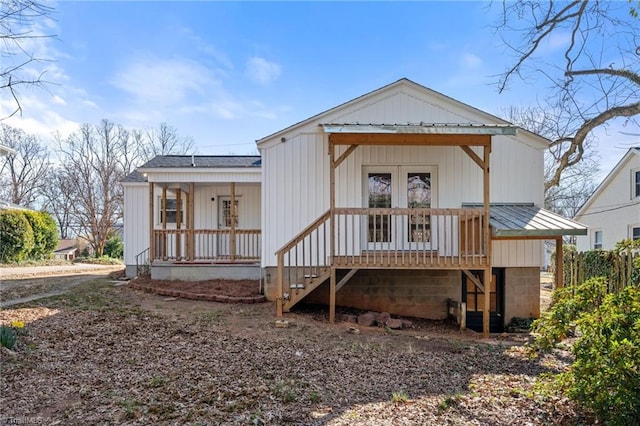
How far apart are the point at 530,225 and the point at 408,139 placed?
3.14 m

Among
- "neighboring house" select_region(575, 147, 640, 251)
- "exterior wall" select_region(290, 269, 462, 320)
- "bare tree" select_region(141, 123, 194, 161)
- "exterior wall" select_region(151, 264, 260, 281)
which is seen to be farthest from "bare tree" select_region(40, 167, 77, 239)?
"neighboring house" select_region(575, 147, 640, 251)

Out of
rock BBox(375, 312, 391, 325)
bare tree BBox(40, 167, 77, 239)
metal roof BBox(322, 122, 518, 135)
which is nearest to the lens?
metal roof BBox(322, 122, 518, 135)

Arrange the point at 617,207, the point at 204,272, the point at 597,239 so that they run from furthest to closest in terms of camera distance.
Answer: the point at 597,239 → the point at 617,207 → the point at 204,272

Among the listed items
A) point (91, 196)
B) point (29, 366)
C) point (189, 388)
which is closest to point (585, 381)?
point (189, 388)

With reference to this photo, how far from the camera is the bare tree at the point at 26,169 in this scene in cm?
3083

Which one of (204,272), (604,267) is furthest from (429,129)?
(204,272)

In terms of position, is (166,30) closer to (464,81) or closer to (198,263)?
(198,263)

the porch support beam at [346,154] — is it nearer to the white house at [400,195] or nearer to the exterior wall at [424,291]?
the white house at [400,195]

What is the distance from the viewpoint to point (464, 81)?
492 inches

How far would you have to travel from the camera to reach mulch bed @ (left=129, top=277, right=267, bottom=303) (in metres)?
9.30

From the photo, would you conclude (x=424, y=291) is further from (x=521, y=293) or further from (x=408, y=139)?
(x=408, y=139)

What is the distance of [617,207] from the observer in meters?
18.0

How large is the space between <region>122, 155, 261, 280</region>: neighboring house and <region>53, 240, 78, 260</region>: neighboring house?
76.7 feet

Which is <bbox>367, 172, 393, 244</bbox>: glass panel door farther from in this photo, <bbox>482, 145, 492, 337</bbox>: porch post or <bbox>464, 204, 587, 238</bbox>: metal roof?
<bbox>464, 204, 587, 238</bbox>: metal roof
